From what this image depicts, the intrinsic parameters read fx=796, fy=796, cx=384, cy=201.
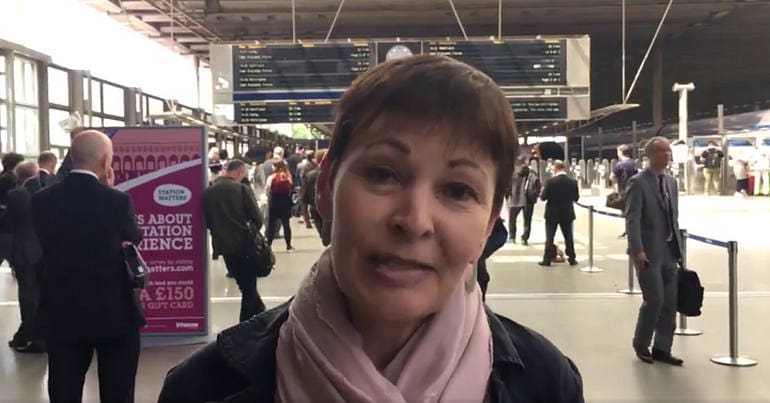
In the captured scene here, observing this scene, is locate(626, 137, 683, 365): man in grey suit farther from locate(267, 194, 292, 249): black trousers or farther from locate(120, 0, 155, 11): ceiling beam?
locate(120, 0, 155, 11): ceiling beam

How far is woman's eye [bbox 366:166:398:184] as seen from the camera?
99 cm

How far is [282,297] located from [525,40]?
4638 millimetres

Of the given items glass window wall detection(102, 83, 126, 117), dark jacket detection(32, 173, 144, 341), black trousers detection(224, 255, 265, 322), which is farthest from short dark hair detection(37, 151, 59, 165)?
glass window wall detection(102, 83, 126, 117)

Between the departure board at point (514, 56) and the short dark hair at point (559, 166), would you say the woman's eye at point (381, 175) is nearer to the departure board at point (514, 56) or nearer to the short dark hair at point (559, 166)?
the departure board at point (514, 56)

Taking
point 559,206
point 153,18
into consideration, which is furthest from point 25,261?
point 153,18

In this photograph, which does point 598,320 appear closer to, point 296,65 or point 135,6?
point 296,65

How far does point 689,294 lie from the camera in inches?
222

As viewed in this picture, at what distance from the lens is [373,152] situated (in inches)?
39.2

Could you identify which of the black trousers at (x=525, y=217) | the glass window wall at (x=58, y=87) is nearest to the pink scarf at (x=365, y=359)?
the black trousers at (x=525, y=217)

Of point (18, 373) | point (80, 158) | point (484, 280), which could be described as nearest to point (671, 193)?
point (484, 280)

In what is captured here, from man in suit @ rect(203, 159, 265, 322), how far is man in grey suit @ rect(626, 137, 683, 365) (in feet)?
9.68

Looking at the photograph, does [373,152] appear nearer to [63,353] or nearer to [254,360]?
[254,360]

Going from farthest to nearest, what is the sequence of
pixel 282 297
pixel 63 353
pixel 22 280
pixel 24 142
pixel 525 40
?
pixel 24 142 < pixel 525 40 < pixel 282 297 < pixel 22 280 < pixel 63 353

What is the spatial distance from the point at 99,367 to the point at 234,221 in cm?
285
